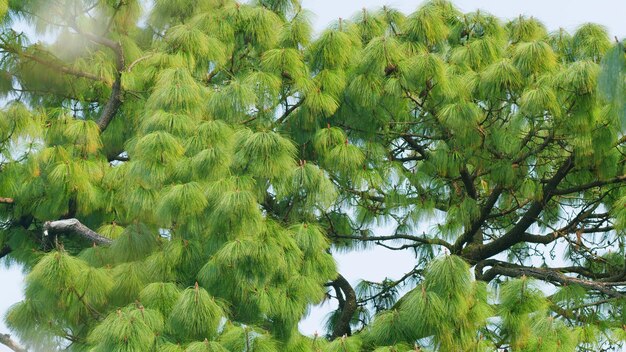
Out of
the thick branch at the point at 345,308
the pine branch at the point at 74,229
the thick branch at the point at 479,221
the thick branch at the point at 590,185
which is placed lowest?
the pine branch at the point at 74,229

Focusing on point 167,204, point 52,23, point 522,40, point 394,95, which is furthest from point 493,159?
point 52,23

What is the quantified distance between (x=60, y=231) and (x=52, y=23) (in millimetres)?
1277

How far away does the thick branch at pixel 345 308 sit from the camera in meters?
5.46

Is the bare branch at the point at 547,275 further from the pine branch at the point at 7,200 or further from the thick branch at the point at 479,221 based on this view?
the pine branch at the point at 7,200

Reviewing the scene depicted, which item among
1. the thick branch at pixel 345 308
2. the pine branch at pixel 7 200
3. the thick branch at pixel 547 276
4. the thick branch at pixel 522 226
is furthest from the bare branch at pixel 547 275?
the pine branch at pixel 7 200

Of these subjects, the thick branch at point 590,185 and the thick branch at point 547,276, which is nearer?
the thick branch at point 547,276

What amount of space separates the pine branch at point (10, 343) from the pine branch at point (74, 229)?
1.79ft

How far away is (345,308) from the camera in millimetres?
5543

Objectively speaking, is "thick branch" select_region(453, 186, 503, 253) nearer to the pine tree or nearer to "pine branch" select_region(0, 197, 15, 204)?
the pine tree

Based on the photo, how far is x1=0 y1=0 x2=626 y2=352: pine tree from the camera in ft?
14.1

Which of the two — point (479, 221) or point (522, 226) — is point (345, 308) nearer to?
point (479, 221)

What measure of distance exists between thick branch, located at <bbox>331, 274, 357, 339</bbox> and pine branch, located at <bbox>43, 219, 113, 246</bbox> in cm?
119

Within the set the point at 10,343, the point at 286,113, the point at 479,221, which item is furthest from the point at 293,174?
the point at 10,343

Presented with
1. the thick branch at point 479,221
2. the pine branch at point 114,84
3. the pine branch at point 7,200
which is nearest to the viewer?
the thick branch at point 479,221
